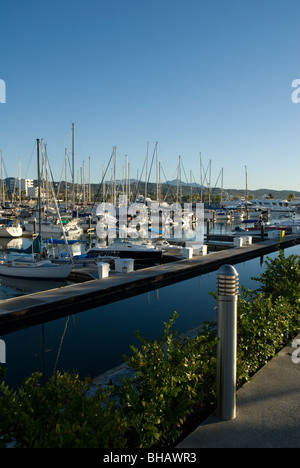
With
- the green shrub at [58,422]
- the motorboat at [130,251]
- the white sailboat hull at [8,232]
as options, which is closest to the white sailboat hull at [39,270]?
the motorboat at [130,251]

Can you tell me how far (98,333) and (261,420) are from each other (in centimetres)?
748

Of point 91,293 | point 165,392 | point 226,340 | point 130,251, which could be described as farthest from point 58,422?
point 130,251

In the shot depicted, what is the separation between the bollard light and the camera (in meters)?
4.02

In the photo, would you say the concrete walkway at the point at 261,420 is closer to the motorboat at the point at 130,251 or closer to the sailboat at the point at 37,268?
the sailboat at the point at 37,268

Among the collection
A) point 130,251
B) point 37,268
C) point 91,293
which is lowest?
point 91,293

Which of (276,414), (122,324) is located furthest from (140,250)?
(276,414)

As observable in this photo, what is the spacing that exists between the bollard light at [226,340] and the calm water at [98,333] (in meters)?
4.57

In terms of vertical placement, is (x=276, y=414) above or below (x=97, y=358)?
above

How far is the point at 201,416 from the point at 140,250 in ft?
63.5

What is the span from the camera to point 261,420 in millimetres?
4168

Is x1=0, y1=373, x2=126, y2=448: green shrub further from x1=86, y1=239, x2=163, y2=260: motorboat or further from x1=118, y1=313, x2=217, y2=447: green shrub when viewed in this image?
x1=86, y1=239, x2=163, y2=260: motorboat
